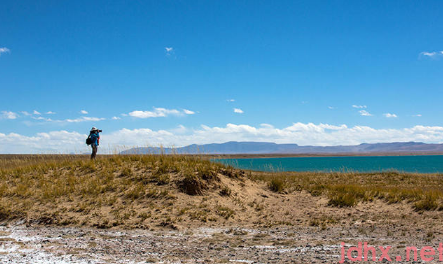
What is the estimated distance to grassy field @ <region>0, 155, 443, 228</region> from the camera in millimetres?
12352

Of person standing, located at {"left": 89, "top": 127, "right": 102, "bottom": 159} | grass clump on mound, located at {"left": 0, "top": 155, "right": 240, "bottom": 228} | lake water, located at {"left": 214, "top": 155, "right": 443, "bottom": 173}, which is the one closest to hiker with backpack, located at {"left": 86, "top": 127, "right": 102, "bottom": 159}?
person standing, located at {"left": 89, "top": 127, "right": 102, "bottom": 159}

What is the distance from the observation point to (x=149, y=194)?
45.6 ft

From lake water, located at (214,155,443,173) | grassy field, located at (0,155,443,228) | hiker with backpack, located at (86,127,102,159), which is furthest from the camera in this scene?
lake water, located at (214,155,443,173)

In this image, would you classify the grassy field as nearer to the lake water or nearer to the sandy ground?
the sandy ground

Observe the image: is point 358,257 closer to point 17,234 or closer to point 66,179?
point 17,234

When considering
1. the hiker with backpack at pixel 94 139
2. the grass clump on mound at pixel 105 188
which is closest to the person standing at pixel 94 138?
the hiker with backpack at pixel 94 139

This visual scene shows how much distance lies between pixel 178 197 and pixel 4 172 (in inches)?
406

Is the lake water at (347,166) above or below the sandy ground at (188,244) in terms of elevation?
below

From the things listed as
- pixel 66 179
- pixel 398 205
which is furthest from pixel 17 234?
pixel 398 205

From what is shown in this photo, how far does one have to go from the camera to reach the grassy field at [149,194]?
1235cm

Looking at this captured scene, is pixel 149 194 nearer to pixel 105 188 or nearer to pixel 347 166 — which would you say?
pixel 105 188

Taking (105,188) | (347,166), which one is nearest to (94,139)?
(105,188)

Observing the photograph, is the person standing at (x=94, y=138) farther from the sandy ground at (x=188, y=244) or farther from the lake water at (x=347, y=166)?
the sandy ground at (x=188, y=244)

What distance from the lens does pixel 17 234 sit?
1042 centimetres
